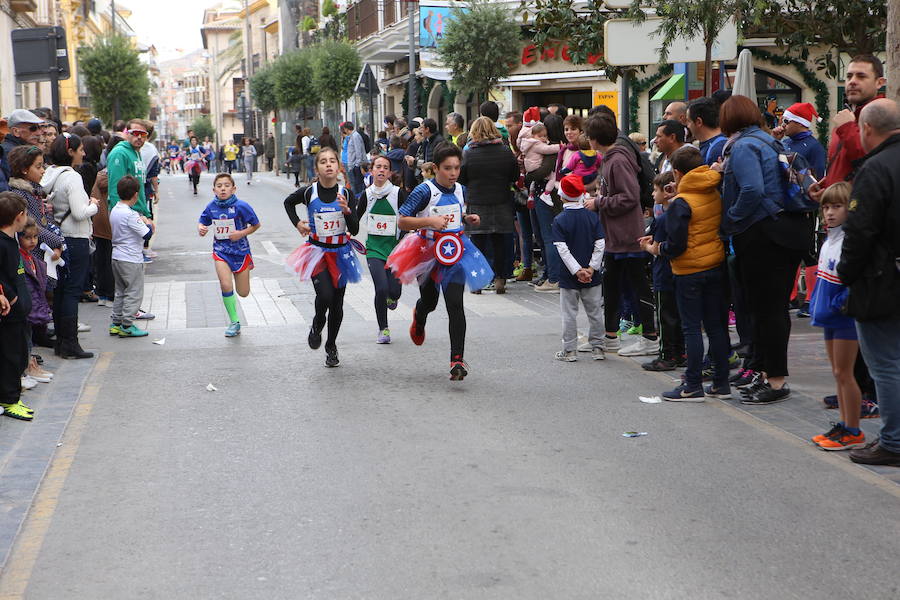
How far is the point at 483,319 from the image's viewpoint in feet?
39.0

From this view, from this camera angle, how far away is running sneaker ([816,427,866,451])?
6.56 metres

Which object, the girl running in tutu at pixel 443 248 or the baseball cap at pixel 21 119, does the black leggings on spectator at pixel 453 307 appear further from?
the baseball cap at pixel 21 119

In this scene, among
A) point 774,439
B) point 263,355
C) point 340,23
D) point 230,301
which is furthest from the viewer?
point 340,23

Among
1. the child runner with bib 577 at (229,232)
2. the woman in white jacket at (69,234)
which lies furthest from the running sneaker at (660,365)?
the woman in white jacket at (69,234)

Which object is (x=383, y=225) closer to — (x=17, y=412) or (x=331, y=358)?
(x=331, y=358)

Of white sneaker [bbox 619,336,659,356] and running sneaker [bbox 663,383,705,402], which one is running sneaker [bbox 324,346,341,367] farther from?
running sneaker [bbox 663,383,705,402]

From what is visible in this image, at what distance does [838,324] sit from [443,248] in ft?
11.0

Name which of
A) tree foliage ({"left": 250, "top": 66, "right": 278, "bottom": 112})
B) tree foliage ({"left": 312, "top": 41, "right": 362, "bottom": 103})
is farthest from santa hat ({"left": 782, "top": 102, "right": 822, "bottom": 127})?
tree foliage ({"left": 250, "top": 66, "right": 278, "bottom": 112})

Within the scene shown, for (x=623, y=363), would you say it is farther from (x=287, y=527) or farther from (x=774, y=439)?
(x=287, y=527)

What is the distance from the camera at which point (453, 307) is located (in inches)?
347

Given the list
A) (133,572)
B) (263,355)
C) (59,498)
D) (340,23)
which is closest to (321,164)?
(263,355)

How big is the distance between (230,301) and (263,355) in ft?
4.57

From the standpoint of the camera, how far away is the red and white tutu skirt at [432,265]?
894 cm

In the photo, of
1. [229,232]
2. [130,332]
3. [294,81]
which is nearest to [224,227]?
[229,232]
